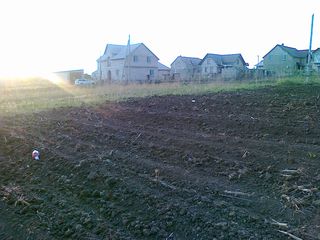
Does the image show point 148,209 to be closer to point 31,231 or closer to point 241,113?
point 31,231

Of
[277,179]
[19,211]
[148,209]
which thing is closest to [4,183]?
[19,211]

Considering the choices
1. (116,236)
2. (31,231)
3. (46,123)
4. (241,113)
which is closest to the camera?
(116,236)

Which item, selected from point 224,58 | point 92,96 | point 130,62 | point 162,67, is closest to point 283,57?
point 224,58

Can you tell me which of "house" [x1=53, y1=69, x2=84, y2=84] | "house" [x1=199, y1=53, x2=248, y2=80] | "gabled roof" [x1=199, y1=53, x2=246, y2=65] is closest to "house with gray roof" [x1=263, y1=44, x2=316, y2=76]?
"house" [x1=199, y1=53, x2=248, y2=80]

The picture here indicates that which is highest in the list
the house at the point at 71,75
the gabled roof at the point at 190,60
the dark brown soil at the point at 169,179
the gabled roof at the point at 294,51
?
the gabled roof at the point at 294,51

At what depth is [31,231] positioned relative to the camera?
3398mm

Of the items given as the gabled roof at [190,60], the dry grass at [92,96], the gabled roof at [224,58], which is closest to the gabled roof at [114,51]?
the gabled roof at [190,60]

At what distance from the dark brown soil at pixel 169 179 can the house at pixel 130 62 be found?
39.5 metres

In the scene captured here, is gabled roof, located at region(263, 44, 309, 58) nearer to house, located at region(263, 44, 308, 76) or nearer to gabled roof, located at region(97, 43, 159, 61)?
house, located at region(263, 44, 308, 76)

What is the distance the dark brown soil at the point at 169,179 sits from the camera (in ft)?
10.8

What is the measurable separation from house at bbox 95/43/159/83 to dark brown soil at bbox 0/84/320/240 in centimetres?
3950

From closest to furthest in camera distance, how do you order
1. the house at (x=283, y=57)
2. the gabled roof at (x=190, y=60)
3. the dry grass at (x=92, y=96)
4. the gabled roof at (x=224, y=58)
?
1. the dry grass at (x=92, y=96)
2. the house at (x=283, y=57)
3. the gabled roof at (x=224, y=58)
4. the gabled roof at (x=190, y=60)

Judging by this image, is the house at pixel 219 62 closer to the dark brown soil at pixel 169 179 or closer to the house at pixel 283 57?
the house at pixel 283 57

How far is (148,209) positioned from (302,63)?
51.5 metres
